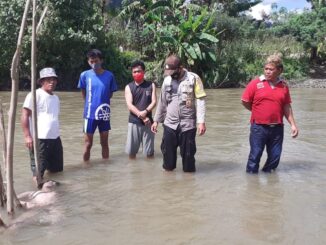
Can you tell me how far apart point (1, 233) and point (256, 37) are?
104 feet

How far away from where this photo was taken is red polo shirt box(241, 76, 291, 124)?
613 cm

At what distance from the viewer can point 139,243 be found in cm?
407

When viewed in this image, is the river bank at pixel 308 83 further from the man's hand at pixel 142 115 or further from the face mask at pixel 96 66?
the face mask at pixel 96 66

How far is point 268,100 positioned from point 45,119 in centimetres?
277

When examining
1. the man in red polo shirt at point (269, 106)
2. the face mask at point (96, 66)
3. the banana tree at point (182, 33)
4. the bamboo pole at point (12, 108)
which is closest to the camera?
the bamboo pole at point (12, 108)

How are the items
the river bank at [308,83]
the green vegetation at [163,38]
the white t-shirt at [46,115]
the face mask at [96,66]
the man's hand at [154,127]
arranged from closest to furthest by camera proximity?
the white t-shirt at [46,115], the man's hand at [154,127], the face mask at [96,66], the green vegetation at [163,38], the river bank at [308,83]

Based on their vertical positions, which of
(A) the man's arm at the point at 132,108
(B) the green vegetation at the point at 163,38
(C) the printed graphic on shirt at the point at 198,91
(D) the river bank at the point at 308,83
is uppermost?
A: (B) the green vegetation at the point at 163,38

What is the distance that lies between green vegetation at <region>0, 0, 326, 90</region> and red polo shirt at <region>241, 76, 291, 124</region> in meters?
15.0

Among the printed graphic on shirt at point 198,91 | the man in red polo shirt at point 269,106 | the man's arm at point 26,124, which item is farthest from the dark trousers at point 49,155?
the man in red polo shirt at point 269,106

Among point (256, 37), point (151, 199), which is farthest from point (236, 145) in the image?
point (256, 37)

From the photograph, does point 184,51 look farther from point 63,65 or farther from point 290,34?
point 290,34

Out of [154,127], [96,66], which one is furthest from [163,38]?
[154,127]

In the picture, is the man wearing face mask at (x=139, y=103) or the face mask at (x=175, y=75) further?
the man wearing face mask at (x=139, y=103)

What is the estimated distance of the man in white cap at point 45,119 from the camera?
563 centimetres
